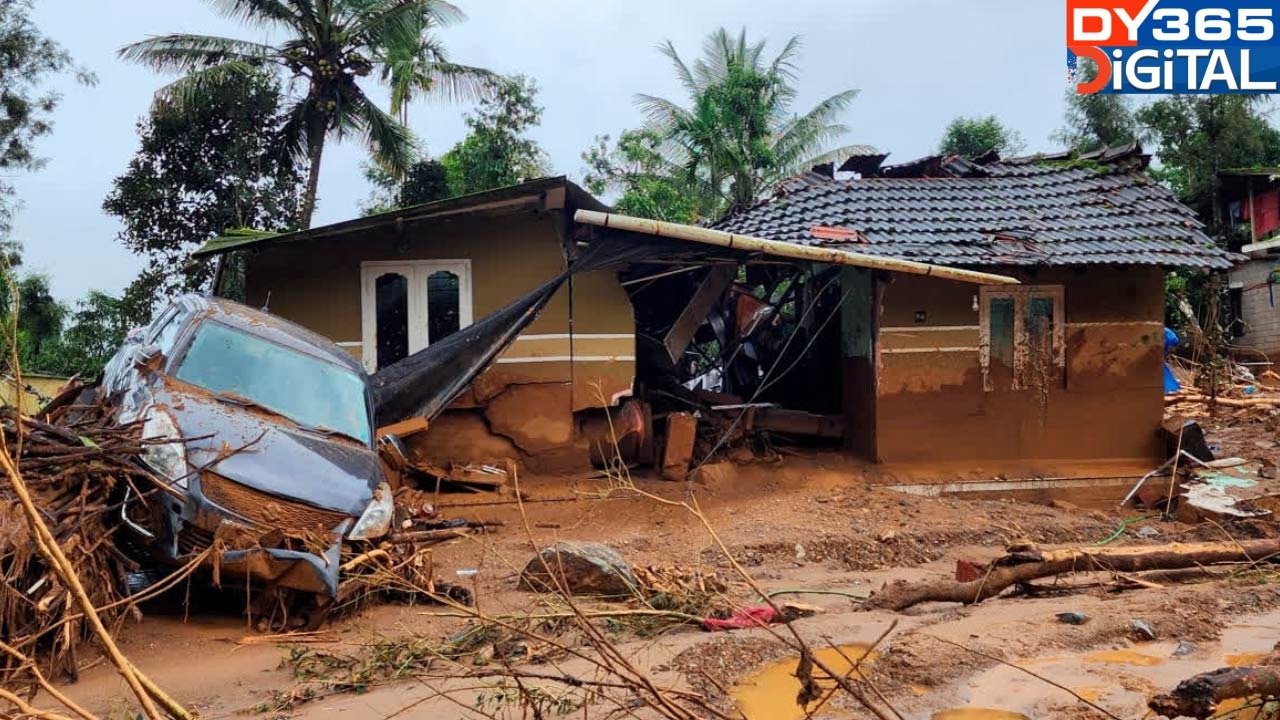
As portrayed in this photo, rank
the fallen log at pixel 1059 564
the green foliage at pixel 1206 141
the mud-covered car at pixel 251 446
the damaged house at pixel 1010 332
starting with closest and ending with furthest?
the mud-covered car at pixel 251 446
the fallen log at pixel 1059 564
the damaged house at pixel 1010 332
the green foliage at pixel 1206 141

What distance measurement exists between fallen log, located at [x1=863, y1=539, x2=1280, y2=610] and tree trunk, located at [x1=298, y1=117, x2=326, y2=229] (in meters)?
14.9

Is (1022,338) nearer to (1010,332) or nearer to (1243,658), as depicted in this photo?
(1010,332)

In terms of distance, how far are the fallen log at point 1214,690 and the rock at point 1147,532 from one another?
22.5ft

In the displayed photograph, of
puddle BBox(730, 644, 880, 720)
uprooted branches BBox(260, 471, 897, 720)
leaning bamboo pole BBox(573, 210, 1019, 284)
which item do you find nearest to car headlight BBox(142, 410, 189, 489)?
uprooted branches BBox(260, 471, 897, 720)

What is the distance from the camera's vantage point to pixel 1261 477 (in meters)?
11.0

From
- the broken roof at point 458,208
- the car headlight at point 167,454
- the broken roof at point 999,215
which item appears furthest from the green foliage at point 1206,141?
the car headlight at point 167,454

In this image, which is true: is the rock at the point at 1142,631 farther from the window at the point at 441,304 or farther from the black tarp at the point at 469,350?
the window at the point at 441,304

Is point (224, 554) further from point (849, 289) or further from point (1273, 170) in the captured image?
point (1273, 170)

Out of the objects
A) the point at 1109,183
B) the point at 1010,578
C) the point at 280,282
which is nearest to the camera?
the point at 1010,578

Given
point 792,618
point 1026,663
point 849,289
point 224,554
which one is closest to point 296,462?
point 224,554

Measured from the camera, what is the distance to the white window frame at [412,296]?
10.9m

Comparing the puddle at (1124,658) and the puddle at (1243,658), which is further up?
the puddle at (1243,658)

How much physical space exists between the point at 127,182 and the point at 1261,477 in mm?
18493

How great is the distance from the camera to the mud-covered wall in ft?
37.6
